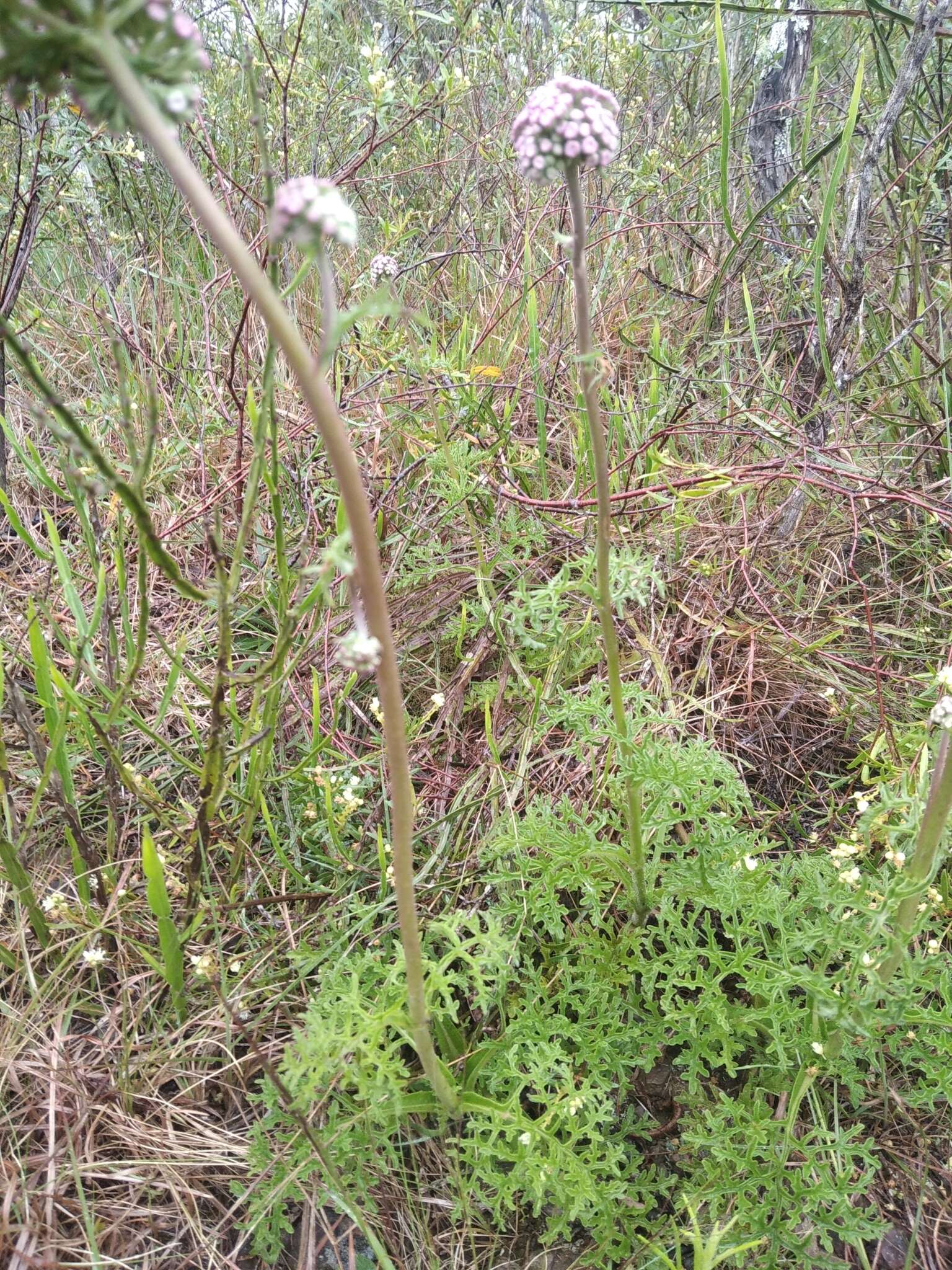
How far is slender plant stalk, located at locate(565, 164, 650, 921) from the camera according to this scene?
41.0 inches

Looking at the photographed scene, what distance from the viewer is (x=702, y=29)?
124 inches

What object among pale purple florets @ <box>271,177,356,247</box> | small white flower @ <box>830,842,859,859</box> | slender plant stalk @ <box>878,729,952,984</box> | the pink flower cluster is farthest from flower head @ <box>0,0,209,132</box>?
small white flower @ <box>830,842,859,859</box>

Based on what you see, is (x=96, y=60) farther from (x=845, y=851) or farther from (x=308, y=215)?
(x=845, y=851)

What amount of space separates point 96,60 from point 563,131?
1.73 feet

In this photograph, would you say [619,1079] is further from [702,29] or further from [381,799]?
[702,29]

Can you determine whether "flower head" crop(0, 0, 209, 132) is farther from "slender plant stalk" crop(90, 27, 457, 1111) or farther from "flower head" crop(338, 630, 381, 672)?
"flower head" crop(338, 630, 381, 672)

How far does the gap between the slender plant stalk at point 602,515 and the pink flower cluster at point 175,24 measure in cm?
42

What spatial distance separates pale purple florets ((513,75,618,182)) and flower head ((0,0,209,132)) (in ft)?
1.33

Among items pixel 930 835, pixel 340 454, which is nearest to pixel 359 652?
pixel 340 454

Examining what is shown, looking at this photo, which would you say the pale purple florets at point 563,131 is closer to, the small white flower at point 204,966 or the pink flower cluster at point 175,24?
the pink flower cluster at point 175,24

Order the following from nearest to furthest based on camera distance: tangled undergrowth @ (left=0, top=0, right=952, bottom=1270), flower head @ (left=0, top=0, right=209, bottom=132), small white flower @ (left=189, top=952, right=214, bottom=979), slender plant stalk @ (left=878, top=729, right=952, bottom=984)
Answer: flower head @ (left=0, top=0, right=209, bottom=132), slender plant stalk @ (left=878, top=729, right=952, bottom=984), tangled undergrowth @ (left=0, top=0, right=952, bottom=1270), small white flower @ (left=189, top=952, right=214, bottom=979)

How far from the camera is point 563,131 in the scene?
3.26 ft

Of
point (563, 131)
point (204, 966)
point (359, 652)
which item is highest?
point (563, 131)

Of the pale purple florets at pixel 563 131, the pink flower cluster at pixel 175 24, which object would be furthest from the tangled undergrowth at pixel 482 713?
the pale purple florets at pixel 563 131
